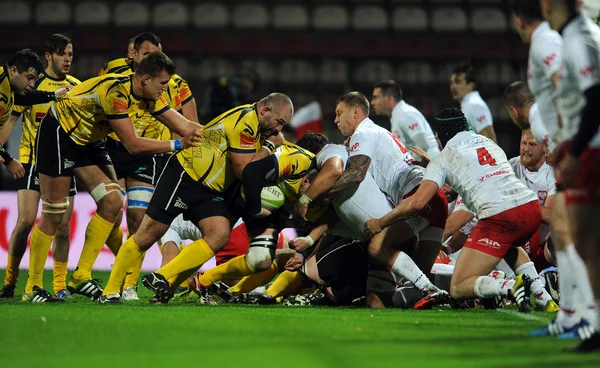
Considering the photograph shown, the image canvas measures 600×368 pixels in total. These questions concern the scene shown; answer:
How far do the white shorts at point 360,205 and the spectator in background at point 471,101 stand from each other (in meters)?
3.92

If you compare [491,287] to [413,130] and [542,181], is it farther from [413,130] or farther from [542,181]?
[413,130]

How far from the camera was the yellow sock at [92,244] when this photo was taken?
300 inches

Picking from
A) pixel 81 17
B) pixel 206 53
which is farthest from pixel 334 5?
pixel 81 17

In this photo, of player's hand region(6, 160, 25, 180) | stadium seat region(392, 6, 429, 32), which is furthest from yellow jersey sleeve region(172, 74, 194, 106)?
stadium seat region(392, 6, 429, 32)

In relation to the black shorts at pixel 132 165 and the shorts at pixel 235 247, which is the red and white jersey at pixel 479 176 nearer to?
the shorts at pixel 235 247

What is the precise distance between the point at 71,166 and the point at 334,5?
38.1ft

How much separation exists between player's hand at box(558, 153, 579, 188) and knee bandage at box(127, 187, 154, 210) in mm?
4790

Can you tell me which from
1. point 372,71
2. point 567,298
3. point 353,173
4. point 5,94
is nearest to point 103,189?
point 5,94

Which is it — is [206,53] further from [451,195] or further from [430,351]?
[430,351]

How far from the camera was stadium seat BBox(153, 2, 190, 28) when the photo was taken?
58.0 feet

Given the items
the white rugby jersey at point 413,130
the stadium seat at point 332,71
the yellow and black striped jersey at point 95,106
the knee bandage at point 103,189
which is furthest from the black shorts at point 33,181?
the stadium seat at point 332,71

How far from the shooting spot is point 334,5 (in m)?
18.2

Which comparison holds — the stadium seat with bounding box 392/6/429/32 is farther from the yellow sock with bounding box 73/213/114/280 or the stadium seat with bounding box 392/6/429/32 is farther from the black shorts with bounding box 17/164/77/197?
the yellow sock with bounding box 73/213/114/280

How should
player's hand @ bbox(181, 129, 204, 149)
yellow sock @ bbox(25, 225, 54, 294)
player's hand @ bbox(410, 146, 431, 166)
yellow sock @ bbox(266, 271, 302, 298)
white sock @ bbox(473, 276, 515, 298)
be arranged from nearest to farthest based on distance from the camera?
1. white sock @ bbox(473, 276, 515, 298)
2. player's hand @ bbox(181, 129, 204, 149)
3. yellow sock @ bbox(25, 225, 54, 294)
4. yellow sock @ bbox(266, 271, 302, 298)
5. player's hand @ bbox(410, 146, 431, 166)
